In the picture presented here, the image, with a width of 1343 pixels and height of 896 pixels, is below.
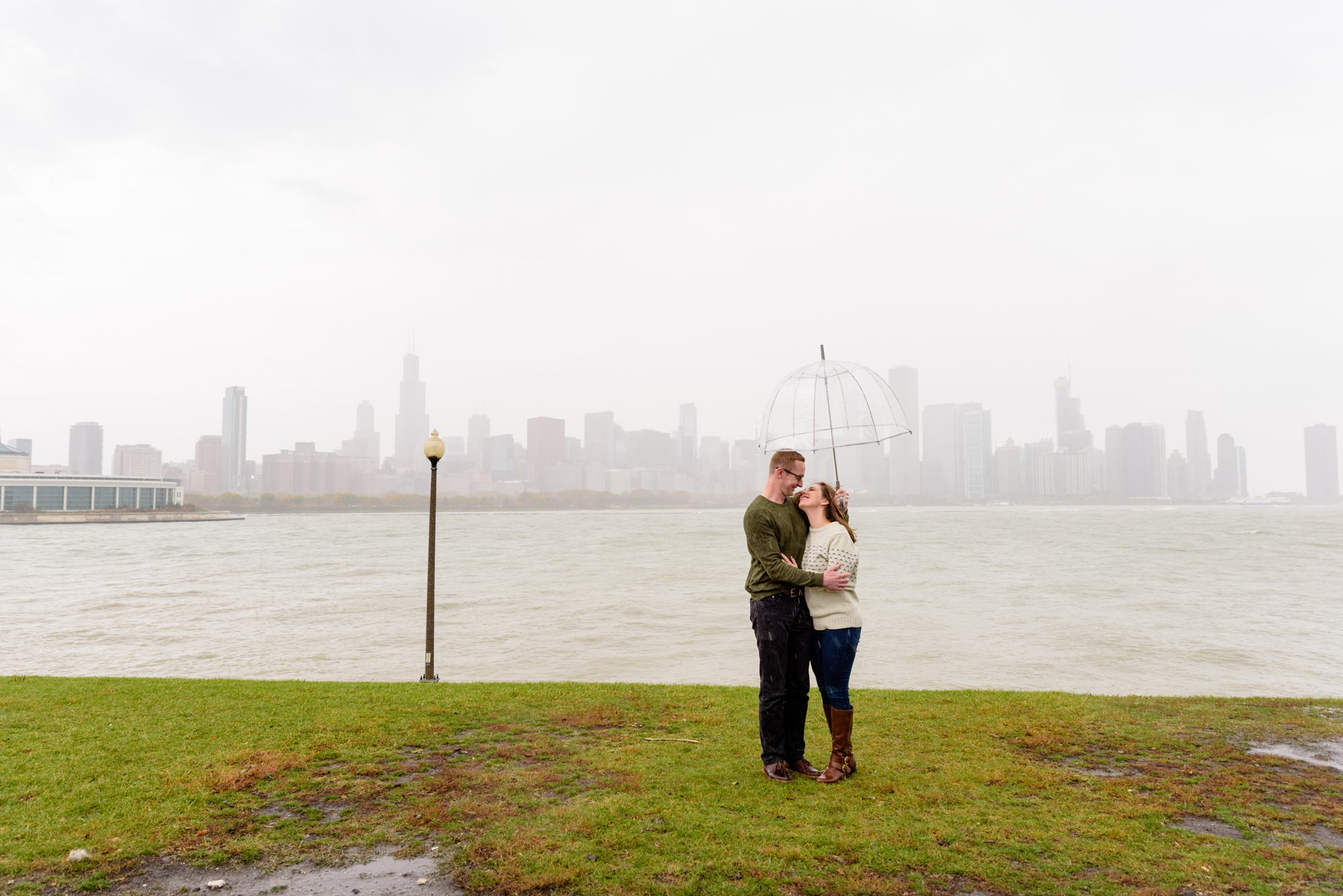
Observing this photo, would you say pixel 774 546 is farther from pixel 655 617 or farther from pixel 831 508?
pixel 655 617

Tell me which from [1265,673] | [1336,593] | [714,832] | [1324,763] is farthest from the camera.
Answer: [1336,593]

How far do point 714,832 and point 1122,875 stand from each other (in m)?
2.34

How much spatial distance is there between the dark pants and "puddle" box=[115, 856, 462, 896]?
2.59m

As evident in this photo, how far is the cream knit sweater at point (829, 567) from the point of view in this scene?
5316mm

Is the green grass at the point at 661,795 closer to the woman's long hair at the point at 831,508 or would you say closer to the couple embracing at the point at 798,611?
the couple embracing at the point at 798,611

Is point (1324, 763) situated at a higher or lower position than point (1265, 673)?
higher

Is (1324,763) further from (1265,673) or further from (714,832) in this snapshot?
(1265,673)

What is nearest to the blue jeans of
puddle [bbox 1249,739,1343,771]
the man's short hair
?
the man's short hair

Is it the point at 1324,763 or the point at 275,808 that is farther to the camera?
the point at 1324,763

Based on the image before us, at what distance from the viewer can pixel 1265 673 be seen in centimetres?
1555

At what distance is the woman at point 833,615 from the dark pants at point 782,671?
11 cm

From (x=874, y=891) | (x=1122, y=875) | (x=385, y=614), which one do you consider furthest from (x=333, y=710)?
(x=385, y=614)

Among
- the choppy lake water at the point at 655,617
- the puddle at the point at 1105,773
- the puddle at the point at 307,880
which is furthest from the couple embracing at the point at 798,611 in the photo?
the choppy lake water at the point at 655,617

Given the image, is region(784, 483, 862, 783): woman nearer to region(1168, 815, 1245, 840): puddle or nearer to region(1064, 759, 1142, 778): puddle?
region(1064, 759, 1142, 778): puddle
